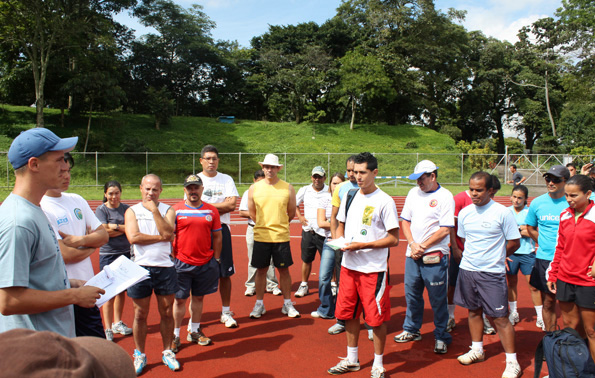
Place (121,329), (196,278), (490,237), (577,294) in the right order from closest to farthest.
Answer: (577,294), (490,237), (196,278), (121,329)

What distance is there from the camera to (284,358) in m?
4.36

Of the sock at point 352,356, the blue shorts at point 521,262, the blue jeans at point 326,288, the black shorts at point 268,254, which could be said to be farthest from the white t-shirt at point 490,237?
the black shorts at point 268,254

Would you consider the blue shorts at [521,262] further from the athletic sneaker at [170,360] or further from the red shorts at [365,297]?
the athletic sneaker at [170,360]

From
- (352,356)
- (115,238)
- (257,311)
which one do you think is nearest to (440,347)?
(352,356)

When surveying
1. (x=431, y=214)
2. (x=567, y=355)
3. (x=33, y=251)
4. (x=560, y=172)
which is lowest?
(x=567, y=355)

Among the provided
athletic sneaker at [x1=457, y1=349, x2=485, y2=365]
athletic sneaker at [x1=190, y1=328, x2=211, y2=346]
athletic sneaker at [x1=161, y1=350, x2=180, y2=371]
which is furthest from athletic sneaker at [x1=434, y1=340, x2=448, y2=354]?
athletic sneaker at [x1=161, y1=350, x2=180, y2=371]

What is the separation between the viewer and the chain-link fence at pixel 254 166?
24.5m

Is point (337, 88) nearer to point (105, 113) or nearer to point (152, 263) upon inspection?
point (105, 113)

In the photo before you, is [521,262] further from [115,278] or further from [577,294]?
[115,278]

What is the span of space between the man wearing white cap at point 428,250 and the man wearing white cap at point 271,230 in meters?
1.64

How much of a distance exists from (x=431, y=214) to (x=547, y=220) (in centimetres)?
136

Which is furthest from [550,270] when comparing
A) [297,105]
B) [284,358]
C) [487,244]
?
[297,105]

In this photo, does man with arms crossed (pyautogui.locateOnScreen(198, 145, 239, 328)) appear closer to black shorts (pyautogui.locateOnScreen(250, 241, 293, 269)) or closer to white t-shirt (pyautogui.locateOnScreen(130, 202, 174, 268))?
black shorts (pyautogui.locateOnScreen(250, 241, 293, 269))

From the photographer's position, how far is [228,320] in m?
5.20
